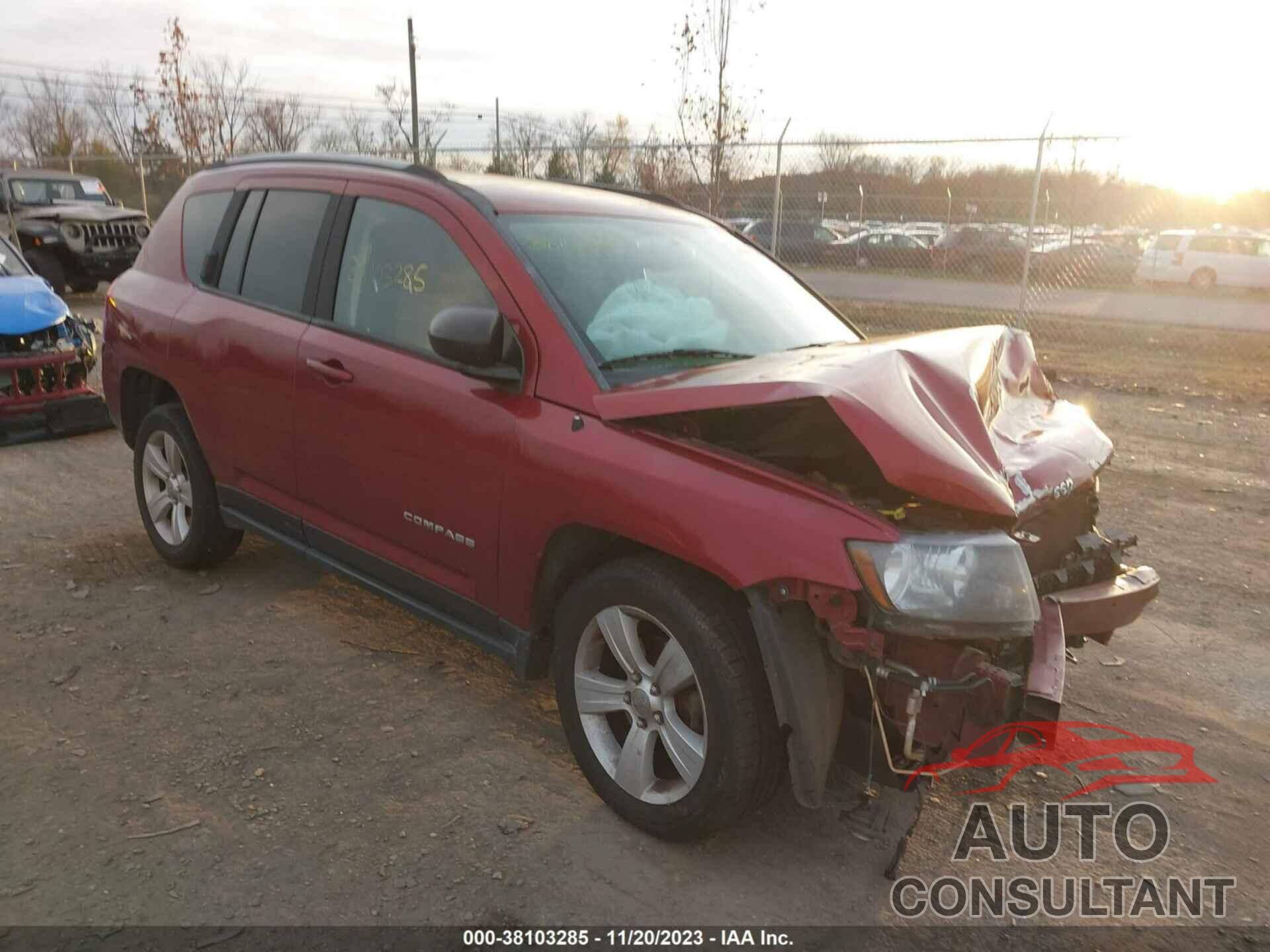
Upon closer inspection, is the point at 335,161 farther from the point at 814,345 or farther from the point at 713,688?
the point at 713,688

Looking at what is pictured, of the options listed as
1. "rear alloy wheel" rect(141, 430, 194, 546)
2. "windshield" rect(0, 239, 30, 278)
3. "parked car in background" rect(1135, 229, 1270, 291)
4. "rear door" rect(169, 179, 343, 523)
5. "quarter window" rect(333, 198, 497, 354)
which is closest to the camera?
"quarter window" rect(333, 198, 497, 354)

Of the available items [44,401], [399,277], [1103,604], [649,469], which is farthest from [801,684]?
[44,401]

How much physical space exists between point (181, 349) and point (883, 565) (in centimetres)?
338

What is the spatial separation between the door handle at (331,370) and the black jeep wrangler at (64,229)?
505 inches

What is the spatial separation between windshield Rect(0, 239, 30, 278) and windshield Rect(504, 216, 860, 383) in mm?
6128

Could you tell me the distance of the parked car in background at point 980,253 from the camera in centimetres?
1413

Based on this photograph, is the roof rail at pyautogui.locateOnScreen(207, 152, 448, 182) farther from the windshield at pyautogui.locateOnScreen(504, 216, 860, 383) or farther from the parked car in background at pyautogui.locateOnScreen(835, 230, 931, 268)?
the parked car in background at pyautogui.locateOnScreen(835, 230, 931, 268)

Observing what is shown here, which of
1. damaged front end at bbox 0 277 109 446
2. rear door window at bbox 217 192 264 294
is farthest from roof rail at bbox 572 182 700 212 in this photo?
damaged front end at bbox 0 277 109 446

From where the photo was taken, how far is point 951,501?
235 centimetres

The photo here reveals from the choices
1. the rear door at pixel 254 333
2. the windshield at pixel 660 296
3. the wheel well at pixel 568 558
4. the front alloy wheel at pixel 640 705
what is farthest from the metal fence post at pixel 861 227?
the front alloy wheel at pixel 640 705

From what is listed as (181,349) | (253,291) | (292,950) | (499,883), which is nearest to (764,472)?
(499,883)

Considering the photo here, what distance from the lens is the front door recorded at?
123 inches

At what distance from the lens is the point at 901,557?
234 centimetres

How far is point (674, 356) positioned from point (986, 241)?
13.6 meters
